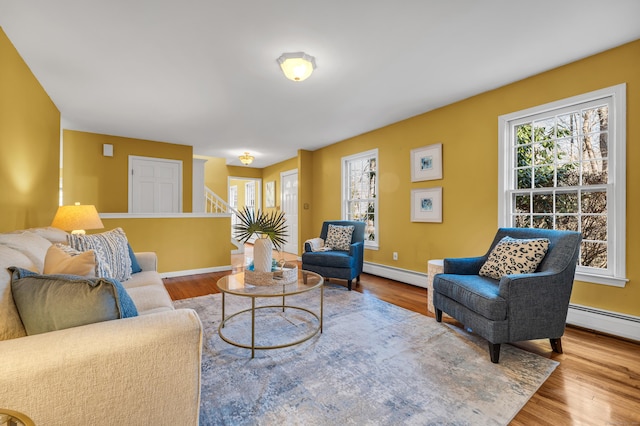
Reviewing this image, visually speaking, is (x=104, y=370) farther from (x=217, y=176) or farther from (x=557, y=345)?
(x=217, y=176)

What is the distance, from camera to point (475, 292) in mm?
2166

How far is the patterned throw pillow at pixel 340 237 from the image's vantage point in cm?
432

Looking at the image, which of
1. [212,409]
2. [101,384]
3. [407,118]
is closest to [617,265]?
[407,118]

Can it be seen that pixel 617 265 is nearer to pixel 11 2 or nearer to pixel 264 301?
pixel 264 301

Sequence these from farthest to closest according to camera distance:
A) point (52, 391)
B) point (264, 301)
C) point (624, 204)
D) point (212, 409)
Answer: point (264, 301)
point (624, 204)
point (212, 409)
point (52, 391)

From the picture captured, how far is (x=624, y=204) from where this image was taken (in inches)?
95.3

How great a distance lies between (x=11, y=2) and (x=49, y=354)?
2.42 m

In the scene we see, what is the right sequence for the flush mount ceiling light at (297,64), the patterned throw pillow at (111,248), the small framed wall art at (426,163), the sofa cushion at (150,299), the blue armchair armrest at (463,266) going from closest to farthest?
the sofa cushion at (150,299)
the patterned throw pillow at (111,248)
the flush mount ceiling light at (297,64)
the blue armchair armrest at (463,266)
the small framed wall art at (426,163)

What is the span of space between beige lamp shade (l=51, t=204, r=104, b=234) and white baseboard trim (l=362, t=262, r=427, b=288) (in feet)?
12.5

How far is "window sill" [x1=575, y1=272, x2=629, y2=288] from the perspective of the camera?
95.3 inches

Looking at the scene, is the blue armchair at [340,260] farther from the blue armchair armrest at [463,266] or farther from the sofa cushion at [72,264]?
the sofa cushion at [72,264]

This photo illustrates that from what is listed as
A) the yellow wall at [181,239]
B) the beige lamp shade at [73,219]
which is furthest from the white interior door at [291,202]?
the beige lamp shade at [73,219]

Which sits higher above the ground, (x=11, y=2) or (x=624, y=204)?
(x=11, y=2)

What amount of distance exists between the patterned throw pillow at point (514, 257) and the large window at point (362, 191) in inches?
92.4
